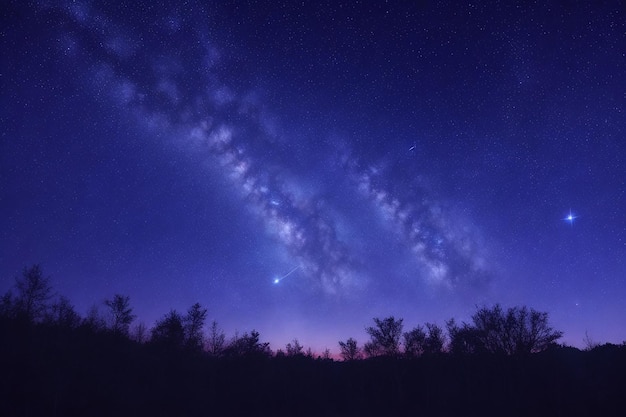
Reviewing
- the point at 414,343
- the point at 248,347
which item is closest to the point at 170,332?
the point at 248,347

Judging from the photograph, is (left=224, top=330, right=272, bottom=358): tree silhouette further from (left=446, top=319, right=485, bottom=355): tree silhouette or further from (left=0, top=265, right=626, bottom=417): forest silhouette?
(left=446, top=319, right=485, bottom=355): tree silhouette

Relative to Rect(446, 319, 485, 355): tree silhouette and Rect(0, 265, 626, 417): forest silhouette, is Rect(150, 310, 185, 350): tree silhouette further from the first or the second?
Rect(446, 319, 485, 355): tree silhouette

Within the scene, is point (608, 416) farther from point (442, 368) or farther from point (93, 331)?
point (93, 331)

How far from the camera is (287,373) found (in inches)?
2111

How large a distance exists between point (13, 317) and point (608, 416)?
62.8m

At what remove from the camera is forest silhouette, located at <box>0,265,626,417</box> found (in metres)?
28.7

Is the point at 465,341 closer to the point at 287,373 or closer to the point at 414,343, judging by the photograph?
the point at 414,343

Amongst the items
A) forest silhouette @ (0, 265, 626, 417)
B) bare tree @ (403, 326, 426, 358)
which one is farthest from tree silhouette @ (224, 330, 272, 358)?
bare tree @ (403, 326, 426, 358)

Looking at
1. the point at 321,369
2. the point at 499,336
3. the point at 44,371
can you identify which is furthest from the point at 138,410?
the point at 499,336

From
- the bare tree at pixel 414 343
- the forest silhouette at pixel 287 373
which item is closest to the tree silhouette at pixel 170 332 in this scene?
the forest silhouette at pixel 287 373

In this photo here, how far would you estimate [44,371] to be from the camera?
2745 cm

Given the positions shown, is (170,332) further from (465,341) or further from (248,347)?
(465,341)

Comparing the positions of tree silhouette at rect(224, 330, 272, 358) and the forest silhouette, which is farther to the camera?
tree silhouette at rect(224, 330, 272, 358)

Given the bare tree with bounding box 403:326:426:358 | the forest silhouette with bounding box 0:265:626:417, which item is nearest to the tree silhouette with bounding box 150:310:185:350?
the forest silhouette with bounding box 0:265:626:417
